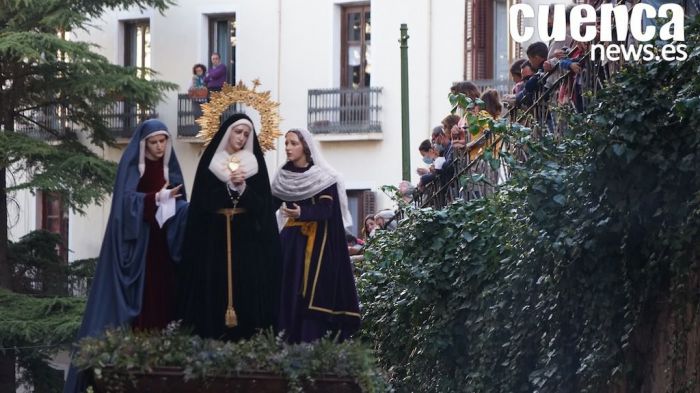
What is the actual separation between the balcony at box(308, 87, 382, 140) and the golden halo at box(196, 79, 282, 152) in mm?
20079

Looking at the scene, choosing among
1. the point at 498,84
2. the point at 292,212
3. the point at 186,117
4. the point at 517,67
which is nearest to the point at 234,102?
the point at 292,212

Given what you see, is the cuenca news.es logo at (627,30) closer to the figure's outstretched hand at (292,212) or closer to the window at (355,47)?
the figure's outstretched hand at (292,212)

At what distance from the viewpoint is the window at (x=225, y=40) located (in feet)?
122

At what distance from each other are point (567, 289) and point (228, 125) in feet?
8.92

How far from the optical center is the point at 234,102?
13.4 m

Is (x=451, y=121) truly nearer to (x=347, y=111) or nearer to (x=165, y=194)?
(x=165, y=194)

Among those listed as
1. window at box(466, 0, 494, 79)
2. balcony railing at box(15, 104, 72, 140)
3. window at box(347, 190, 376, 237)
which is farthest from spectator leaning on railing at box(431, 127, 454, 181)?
balcony railing at box(15, 104, 72, 140)

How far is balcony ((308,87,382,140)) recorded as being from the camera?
111 feet

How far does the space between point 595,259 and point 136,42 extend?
28845 millimetres

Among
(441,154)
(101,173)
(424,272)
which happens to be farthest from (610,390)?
(101,173)

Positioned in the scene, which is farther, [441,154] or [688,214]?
[441,154]

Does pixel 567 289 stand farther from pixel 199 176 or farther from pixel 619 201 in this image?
pixel 199 176

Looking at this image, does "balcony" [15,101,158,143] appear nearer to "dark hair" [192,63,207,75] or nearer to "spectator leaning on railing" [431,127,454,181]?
"dark hair" [192,63,207,75]

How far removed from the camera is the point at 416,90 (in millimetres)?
33219
